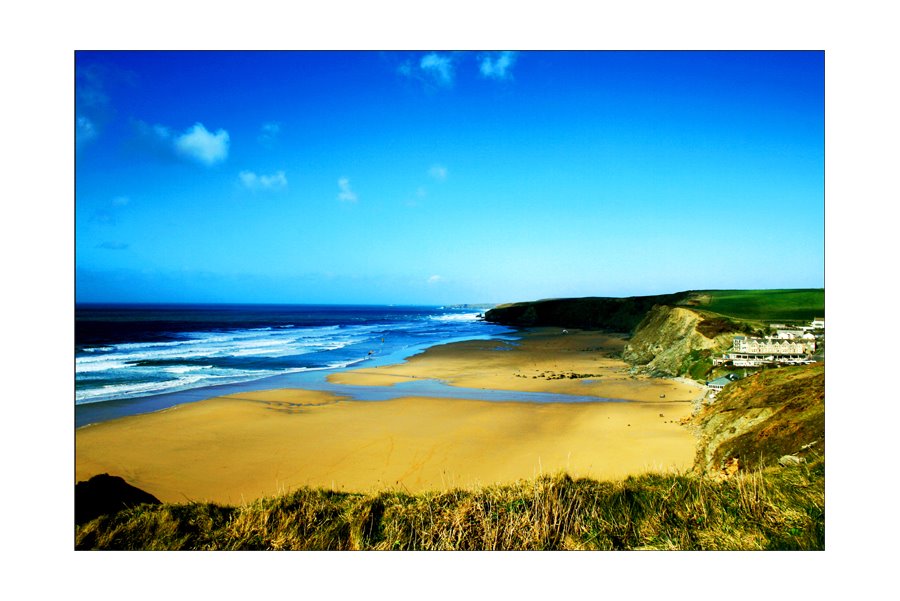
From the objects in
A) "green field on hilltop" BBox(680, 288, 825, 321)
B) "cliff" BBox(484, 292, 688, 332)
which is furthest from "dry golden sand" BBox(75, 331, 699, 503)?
"cliff" BBox(484, 292, 688, 332)

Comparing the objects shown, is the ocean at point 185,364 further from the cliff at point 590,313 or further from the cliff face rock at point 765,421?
the cliff at point 590,313

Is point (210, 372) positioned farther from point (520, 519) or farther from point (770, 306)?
point (770, 306)

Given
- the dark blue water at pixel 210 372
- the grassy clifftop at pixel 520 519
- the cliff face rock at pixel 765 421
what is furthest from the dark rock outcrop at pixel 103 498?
the cliff face rock at pixel 765 421

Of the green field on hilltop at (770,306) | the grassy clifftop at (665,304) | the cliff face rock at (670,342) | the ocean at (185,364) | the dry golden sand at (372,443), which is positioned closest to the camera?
the dry golden sand at (372,443)
